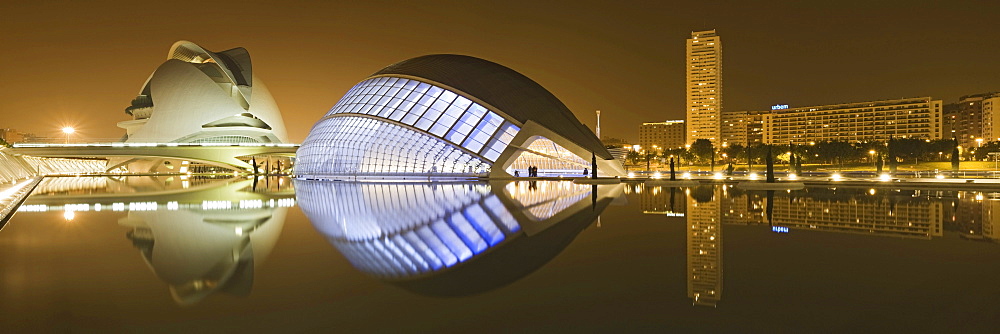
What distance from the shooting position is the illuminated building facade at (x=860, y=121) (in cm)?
14375

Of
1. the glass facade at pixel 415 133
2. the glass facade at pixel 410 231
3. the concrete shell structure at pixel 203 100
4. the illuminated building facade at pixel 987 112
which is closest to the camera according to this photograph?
the glass facade at pixel 410 231

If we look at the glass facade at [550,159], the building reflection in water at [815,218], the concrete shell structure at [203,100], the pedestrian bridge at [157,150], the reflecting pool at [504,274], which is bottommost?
the reflecting pool at [504,274]

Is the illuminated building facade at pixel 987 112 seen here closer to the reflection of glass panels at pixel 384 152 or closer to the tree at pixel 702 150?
the tree at pixel 702 150

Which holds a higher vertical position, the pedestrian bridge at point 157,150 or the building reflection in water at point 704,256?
the pedestrian bridge at point 157,150

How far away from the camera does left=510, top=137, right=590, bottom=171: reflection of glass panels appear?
5109 cm

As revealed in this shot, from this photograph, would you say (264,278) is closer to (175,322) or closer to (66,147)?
(175,322)

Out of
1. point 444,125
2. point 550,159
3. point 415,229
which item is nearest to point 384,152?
point 444,125

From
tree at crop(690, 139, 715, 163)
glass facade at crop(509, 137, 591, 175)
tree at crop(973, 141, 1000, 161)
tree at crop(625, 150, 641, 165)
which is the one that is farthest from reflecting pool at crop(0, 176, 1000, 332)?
tree at crop(625, 150, 641, 165)

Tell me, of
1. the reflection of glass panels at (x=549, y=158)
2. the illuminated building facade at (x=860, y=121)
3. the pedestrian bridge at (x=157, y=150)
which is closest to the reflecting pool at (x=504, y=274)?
the reflection of glass panels at (x=549, y=158)

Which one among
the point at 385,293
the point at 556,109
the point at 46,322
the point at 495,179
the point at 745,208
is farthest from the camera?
the point at 556,109

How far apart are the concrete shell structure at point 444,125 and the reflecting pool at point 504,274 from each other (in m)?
27.0

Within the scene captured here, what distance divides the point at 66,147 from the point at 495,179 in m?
59.1

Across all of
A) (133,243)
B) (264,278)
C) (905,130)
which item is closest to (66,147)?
(133,243)

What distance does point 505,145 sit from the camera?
42.2m
